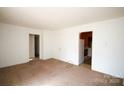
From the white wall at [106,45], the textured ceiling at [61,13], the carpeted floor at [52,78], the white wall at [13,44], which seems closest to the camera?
the textured ceiling at [61,13]

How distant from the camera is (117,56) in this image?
293 cm

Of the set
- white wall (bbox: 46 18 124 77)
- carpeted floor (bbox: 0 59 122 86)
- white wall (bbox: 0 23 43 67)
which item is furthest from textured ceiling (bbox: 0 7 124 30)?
carpeted floor (bbox: 0 59 122 86)

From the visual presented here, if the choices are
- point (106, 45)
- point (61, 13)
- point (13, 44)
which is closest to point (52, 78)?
point (61, 13)

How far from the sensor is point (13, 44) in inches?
165

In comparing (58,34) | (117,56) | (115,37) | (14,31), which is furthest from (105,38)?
(14,31)

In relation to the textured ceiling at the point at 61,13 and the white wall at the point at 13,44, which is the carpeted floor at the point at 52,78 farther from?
the textured ceiling at the point at 61,13

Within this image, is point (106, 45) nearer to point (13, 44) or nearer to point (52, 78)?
point (52, 78)

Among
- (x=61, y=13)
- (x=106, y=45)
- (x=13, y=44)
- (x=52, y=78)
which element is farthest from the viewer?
(x=13, y=44)

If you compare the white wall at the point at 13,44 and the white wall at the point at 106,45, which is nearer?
the white wall at the point at 106,45

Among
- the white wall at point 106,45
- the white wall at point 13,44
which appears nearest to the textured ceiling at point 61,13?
the white wall at point 106,45

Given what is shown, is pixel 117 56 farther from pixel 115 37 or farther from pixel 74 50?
pixel 74 50

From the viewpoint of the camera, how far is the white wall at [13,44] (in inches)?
151
